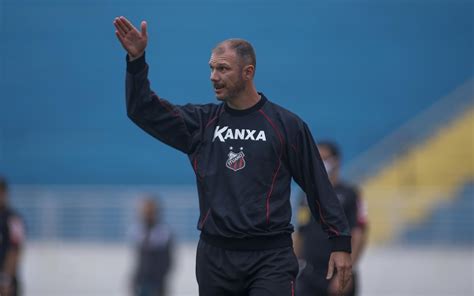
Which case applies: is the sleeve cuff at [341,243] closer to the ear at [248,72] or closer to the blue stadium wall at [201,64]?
the ear at [248,72]

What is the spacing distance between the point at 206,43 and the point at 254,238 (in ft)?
56.3

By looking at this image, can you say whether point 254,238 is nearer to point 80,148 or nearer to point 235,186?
point 235,186

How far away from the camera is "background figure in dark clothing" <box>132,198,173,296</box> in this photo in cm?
1442

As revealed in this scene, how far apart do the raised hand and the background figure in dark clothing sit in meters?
8.65

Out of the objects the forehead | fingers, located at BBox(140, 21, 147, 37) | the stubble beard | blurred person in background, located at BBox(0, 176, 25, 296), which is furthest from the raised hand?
blurred person in background, located at BBox(0, 176, 25, 296)

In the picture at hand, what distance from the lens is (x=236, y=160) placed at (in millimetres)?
5852

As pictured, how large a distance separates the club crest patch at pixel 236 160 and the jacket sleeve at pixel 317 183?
27 cm

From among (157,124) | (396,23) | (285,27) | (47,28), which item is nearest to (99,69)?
(47,28)

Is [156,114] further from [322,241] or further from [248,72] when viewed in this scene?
[322,241]

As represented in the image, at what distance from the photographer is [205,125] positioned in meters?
6.02

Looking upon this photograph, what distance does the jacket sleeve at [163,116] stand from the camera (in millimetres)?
5879

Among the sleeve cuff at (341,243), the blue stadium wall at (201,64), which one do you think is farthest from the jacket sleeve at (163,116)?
the blue stadium wall at (201,64)

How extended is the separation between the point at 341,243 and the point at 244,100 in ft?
3.23

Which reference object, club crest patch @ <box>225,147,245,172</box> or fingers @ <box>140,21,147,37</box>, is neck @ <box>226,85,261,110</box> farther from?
fingers @ <box>140,21,147,37</box>
